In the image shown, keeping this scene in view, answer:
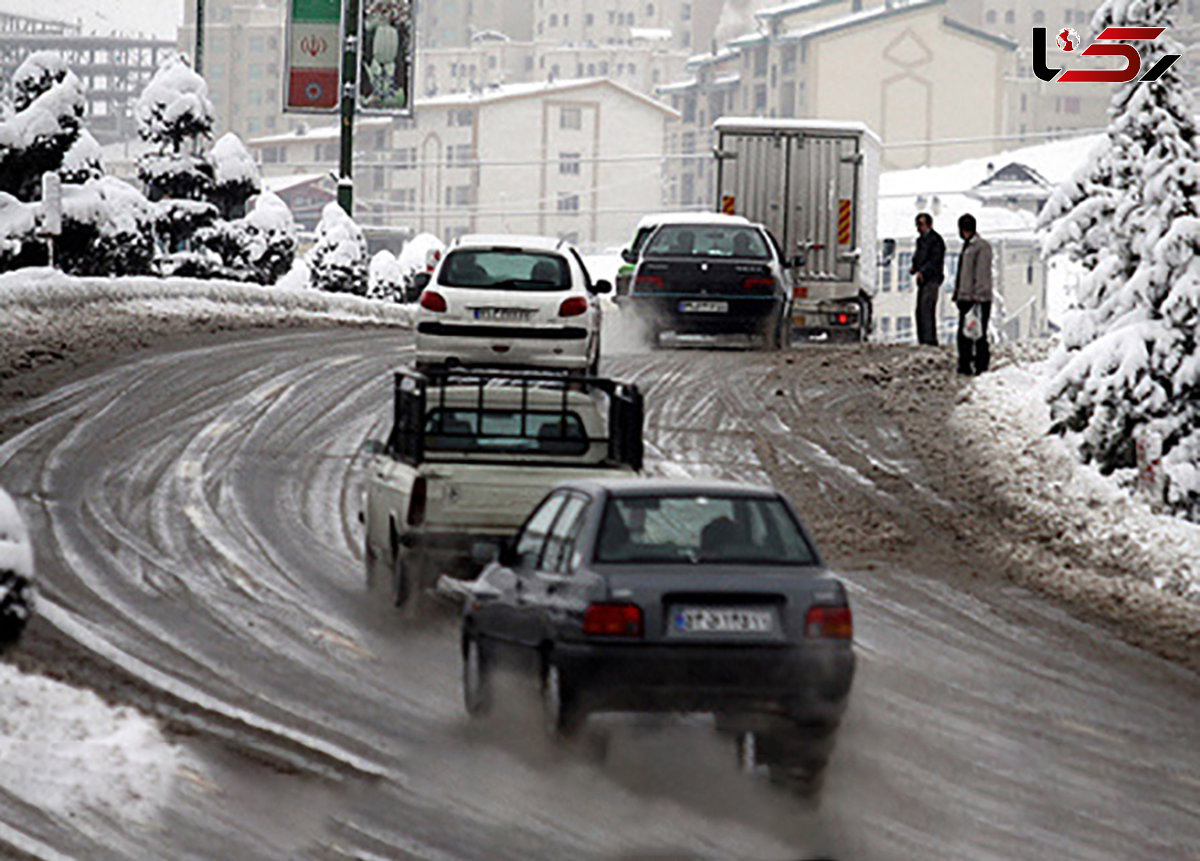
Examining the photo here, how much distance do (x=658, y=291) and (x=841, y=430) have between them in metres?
6.66

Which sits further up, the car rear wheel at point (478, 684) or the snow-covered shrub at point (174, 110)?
the snow-covered shrub at point (174, 110)

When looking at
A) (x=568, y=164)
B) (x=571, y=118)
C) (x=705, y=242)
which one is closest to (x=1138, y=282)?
(x=705, y=242)

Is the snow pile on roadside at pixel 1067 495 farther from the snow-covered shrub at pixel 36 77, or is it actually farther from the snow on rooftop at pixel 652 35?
the snow on rooftop at pixel 652 35

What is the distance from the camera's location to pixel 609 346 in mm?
30906

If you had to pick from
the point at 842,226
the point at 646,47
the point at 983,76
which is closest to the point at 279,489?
the point at 842,226

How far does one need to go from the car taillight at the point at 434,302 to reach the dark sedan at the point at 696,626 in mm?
12270

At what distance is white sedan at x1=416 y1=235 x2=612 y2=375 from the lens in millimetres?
21812

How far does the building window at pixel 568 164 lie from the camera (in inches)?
5438

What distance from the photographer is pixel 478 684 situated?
35.3ft

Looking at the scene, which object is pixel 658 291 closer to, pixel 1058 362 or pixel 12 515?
pixel 1058 362

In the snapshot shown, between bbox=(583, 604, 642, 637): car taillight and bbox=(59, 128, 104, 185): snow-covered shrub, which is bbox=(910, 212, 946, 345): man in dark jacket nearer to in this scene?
bbox=(59, 128, 104, 185): snow-covered shrub

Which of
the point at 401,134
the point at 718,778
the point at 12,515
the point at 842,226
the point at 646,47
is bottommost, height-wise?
the point at 718,778

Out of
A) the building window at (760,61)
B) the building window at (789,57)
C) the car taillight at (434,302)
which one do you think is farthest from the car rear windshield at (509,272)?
the building window at (760,61)

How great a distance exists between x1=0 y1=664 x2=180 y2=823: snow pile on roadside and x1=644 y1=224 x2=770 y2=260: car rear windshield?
63.3 feet
